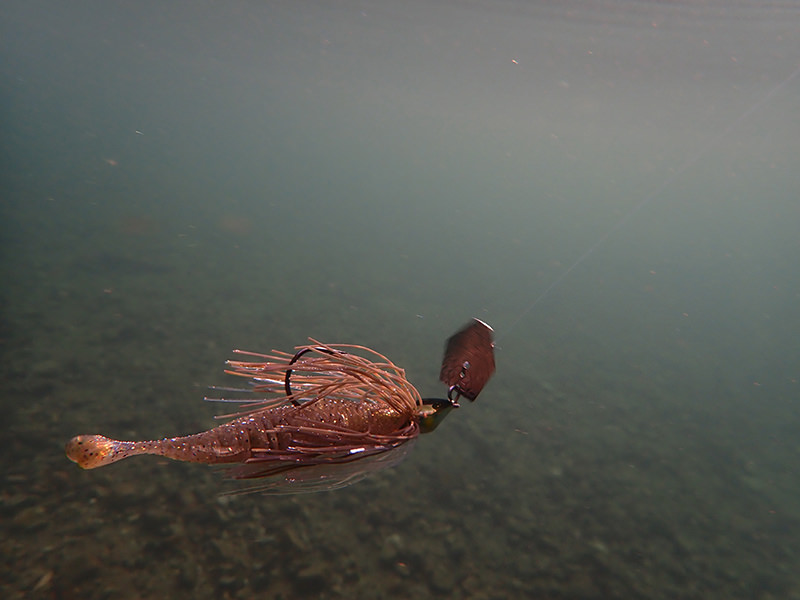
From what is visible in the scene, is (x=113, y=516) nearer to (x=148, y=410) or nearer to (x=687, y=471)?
(x=148, y=410)

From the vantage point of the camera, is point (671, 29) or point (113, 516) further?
point (671, 29)

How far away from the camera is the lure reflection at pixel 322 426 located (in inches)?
53.6

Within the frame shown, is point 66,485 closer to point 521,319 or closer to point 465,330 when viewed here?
point 465,330

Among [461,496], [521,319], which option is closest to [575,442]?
[461,496]

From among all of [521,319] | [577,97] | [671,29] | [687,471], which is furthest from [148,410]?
[577,97]

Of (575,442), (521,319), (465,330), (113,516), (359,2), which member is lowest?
(113,516)

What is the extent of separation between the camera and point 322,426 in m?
1.39

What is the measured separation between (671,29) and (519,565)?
20.5 m

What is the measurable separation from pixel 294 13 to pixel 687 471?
95.0 ft

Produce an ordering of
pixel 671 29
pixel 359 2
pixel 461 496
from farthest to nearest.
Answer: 1. pixel 359 2
2. pixel 671 29
3. pixel 461 496

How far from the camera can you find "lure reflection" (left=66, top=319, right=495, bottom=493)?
1362 mm

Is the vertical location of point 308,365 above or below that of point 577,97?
below

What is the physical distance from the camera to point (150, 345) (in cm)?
355

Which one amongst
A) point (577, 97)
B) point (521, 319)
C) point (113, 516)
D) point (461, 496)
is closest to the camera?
point (113, 516)
